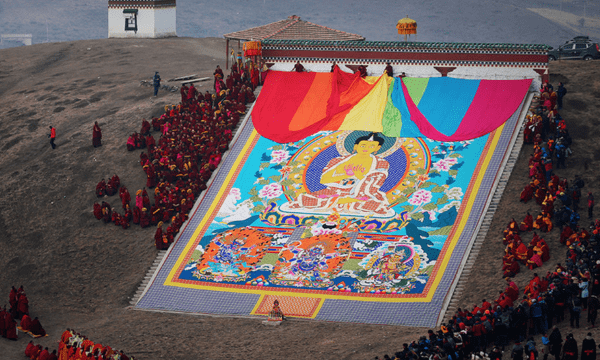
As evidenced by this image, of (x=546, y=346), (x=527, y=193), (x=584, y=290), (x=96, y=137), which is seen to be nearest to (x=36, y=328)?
(x=96, y=137)

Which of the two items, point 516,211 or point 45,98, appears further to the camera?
point 45,98

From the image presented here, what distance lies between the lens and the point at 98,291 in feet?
94.8

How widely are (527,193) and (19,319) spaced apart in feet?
57.1

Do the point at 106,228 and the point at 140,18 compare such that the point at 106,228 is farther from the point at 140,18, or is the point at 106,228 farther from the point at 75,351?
the point at 140,18

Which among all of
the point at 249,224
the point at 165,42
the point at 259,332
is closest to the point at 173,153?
the point at 249,224

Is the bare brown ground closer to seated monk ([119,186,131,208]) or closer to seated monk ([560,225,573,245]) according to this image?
seated monk ([560,225,573,245])

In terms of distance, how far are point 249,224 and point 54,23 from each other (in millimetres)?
107637

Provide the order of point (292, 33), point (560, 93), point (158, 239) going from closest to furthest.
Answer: point (158, 239) → point (560, 93) → point (292, 33)

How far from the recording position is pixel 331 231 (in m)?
30.1

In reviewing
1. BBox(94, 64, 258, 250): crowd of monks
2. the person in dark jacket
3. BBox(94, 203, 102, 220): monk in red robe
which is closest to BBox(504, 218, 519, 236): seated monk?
the person in dark jacket

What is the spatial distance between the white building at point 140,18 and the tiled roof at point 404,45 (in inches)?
715

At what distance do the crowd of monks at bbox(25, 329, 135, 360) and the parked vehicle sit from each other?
94.0ft

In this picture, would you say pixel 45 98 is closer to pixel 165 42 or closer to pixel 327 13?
pixel 165 42

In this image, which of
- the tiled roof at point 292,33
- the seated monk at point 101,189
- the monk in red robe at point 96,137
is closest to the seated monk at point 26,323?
the seated monk at point 101,189
